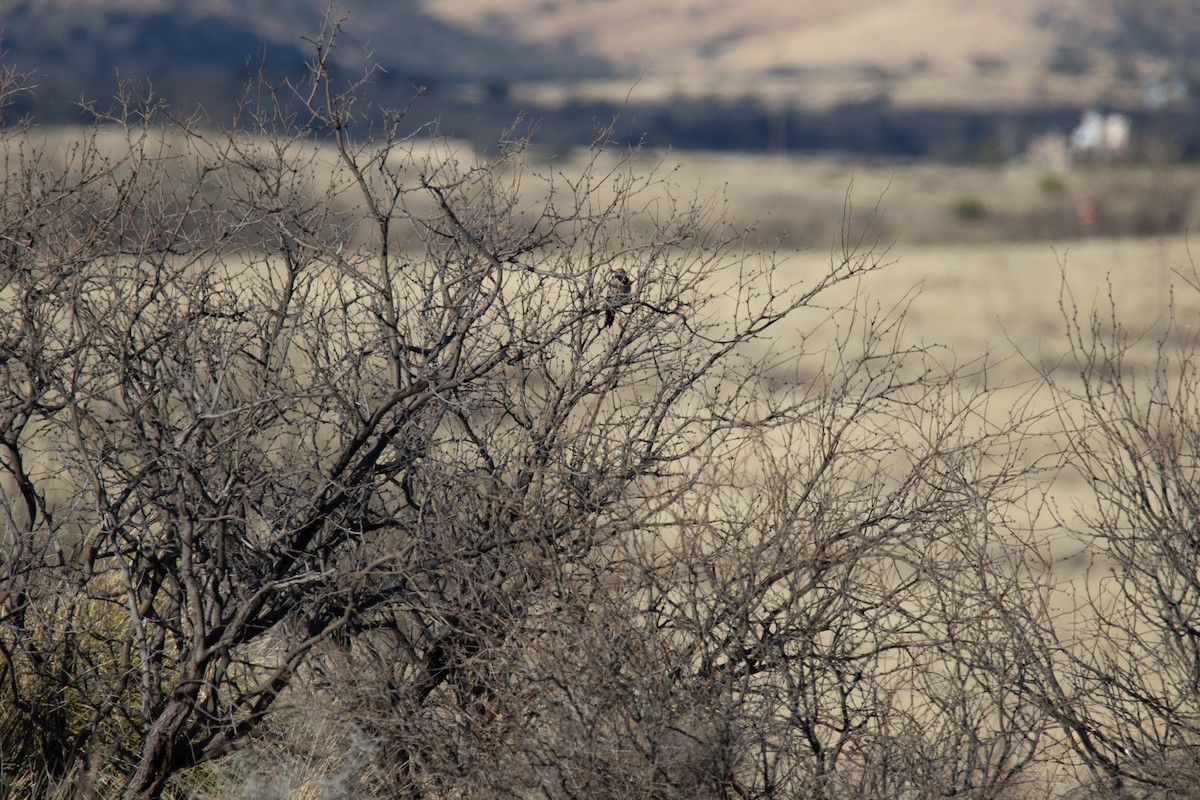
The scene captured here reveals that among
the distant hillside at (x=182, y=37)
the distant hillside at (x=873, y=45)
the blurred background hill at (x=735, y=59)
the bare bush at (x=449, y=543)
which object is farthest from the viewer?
the distant hillside at (x=873, y=45)

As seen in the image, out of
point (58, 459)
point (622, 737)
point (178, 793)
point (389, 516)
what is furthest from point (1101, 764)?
point (58, 459)

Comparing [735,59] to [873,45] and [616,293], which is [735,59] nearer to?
[873,45]

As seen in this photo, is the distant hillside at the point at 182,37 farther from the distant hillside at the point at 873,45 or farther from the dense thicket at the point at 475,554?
the dense thicket at the point at 475,554

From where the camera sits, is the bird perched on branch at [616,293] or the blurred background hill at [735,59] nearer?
the bird perched on branch at [616,293]

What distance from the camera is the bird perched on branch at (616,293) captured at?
5.02m

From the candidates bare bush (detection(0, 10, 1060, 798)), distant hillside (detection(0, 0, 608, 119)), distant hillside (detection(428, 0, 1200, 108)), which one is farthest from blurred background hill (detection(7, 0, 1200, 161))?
bare bush (detection(0, 10, 1060, 798))

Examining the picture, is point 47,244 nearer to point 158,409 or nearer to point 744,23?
point 158,409

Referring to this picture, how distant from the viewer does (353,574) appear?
15.4 ft

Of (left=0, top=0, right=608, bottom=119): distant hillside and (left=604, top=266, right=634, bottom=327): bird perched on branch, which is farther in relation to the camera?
(left=0, top=0, right=608, bottom=119): distant hillside

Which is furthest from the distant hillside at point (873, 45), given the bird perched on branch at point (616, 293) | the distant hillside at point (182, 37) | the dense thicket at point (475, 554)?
the bird perched on branch at point (616, 293)

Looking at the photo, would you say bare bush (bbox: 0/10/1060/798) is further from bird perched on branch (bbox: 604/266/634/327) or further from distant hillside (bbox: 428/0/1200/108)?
distant hillside (bbox: 428/0/1200/108)

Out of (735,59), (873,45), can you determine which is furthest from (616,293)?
(735,59)

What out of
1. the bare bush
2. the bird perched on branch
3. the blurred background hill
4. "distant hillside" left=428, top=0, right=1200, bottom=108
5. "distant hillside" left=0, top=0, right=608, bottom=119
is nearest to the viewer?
the bare bush

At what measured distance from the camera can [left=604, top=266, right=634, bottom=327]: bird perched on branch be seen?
5.02m
